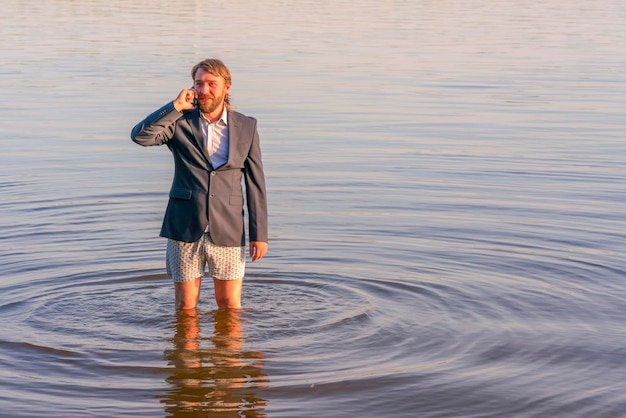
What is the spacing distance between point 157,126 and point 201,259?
1.04 meters

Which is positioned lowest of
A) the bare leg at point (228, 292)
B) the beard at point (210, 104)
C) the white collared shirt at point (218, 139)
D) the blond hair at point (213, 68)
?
the bare leg at point (228, 292)

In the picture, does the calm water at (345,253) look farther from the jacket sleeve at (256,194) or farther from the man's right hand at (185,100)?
the man's right hand at (185,100)

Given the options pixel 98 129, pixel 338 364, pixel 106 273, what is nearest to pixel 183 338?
pixel 338 364

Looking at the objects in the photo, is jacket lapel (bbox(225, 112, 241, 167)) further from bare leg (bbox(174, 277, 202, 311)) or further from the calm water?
the calm water

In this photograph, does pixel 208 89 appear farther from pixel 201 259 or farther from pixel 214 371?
pixel 214 371

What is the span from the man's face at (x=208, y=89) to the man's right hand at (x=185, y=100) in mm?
56

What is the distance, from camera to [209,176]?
733 cm

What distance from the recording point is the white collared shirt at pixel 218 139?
24.0ft

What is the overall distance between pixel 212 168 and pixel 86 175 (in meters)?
7.16

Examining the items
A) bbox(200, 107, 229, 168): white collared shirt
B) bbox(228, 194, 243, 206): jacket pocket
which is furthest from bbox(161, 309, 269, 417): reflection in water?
bbox(200, 107, 229, 168): white collared shirt

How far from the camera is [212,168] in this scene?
7332 mm

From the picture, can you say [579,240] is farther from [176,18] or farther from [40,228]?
[176,18]

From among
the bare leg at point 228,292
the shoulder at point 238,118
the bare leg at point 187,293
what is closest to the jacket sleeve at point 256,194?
the shoulder at point 238,118

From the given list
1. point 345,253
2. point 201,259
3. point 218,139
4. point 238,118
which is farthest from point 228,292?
point 345,253
